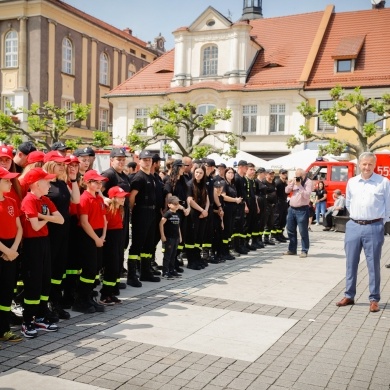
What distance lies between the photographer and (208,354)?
5.24 meters

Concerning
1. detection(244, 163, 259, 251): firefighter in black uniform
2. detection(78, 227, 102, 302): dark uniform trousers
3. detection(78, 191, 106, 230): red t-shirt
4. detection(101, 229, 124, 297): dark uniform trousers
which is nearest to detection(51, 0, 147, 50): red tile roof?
detection(244, 163, 259, 251): firefighter in black uniform

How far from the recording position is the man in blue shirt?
23.7 feet

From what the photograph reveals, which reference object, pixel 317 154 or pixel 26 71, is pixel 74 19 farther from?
pixel 317 154

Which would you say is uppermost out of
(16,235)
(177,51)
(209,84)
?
(177,51)

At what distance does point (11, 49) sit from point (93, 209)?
1413 inches

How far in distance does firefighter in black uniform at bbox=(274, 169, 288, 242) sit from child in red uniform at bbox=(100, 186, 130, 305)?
7963 mm

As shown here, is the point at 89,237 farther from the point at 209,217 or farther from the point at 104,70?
the point at 104,70

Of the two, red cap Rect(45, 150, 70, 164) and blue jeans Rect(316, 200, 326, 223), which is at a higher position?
red cap Rect(45, 150, 70, 164)

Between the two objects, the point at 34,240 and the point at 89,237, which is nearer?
the point at 34,240

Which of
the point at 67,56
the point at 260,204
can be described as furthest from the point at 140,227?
the point at 67,56

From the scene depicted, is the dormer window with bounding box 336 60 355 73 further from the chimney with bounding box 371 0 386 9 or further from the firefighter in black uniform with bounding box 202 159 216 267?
the firefighter in black uniform with bounding box 202 159 216 267

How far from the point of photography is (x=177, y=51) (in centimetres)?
3644

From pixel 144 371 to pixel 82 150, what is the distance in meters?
3.82

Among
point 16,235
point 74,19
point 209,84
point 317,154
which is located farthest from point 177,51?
point 16,235
